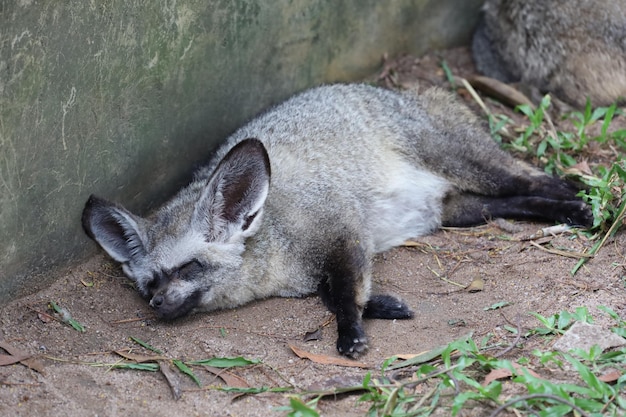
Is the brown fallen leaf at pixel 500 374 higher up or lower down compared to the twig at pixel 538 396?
lower down

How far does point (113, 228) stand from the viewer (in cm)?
547

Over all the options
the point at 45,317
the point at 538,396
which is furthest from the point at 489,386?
the point at 45,317

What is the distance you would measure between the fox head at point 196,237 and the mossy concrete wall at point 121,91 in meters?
0.29

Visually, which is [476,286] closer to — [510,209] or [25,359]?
[510,209]

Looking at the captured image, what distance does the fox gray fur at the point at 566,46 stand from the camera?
24.9 feet

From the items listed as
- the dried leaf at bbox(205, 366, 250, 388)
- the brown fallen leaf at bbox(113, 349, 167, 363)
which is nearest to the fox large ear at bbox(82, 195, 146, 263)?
the brown fallen leaf at bbox(113, 349, 167, 363)

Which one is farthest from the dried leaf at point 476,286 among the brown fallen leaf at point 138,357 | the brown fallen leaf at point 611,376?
the brown fallen leaf at point 138,357

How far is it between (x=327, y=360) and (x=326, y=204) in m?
1.27

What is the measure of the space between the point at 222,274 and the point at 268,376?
0.89 meters

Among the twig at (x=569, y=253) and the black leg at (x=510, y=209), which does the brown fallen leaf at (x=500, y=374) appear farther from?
the black leg at (x=510, y=209)

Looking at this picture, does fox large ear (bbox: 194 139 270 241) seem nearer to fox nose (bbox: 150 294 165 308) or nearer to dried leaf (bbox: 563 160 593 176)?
fox nose (bbox: 150 294 165 308)

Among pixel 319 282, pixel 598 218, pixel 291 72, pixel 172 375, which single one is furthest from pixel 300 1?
pixel 172 375

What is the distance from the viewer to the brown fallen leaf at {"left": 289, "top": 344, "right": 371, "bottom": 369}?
16.0 feet

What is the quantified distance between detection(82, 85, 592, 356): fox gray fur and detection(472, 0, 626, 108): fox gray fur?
1.24 meters
